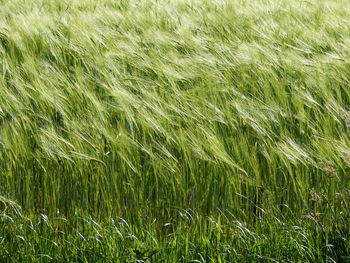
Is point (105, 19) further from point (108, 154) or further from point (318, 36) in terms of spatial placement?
point (108, 154)

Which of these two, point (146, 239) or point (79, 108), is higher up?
point (79, 108)

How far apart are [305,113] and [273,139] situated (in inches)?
7.3

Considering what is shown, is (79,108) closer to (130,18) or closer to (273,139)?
(273,139)

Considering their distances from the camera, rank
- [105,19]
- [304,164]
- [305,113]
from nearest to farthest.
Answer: [304,164], [305,113], [105,19]

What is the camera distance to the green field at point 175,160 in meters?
1.98

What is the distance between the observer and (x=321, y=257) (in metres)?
1.90

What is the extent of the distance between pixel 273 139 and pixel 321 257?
57cm

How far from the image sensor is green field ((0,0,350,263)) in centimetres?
198

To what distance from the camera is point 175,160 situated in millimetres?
2205

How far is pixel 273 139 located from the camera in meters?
2.37

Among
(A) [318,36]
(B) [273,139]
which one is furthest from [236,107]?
(A) [318,36]

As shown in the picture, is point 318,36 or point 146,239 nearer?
point 146,239

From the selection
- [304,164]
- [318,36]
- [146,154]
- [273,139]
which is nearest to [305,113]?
[273,139]

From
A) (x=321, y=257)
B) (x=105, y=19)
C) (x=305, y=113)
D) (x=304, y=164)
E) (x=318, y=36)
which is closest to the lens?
(x=321, y=257)
